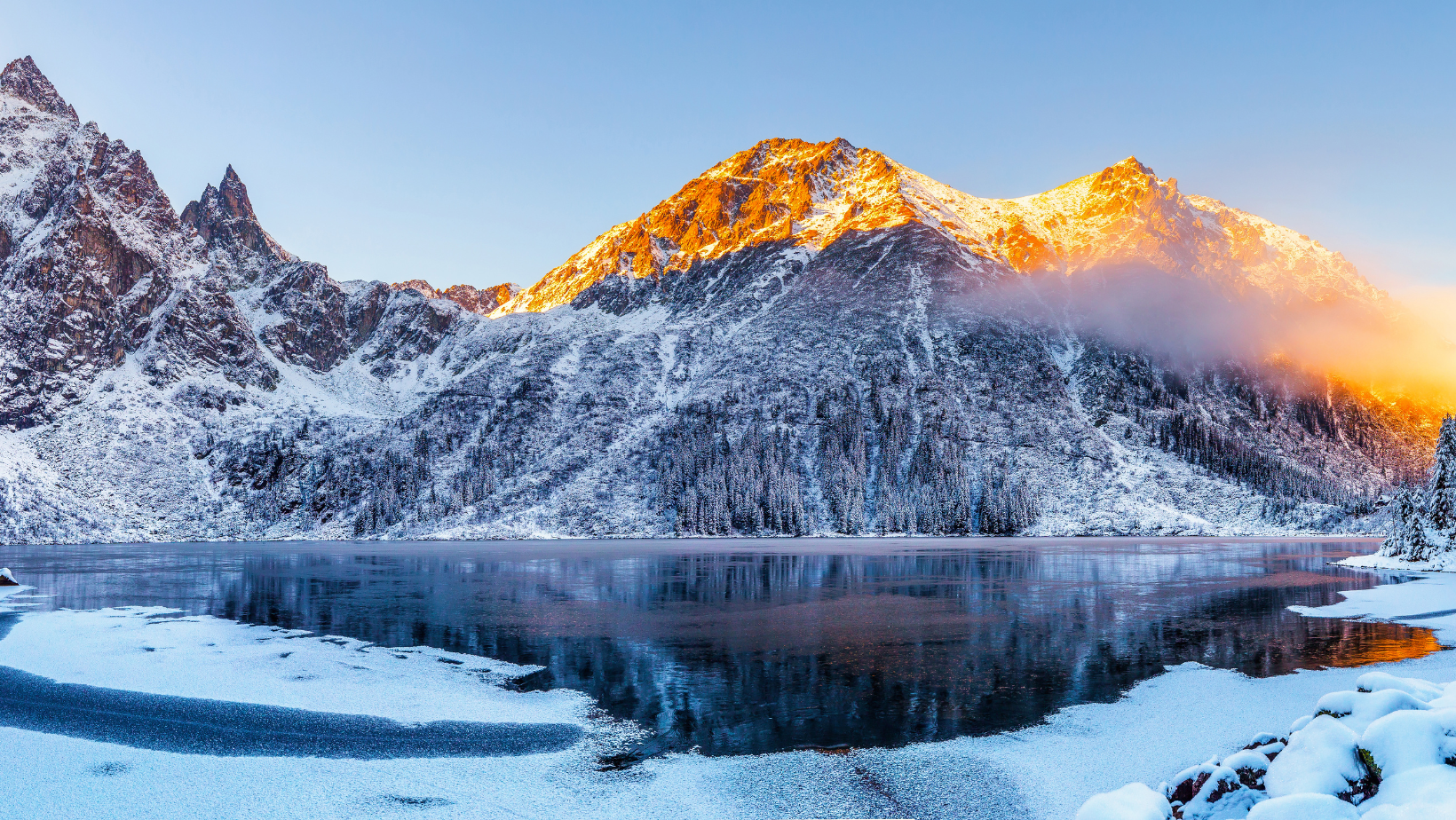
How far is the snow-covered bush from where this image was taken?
6684 mm

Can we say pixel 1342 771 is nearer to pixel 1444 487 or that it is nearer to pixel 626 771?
pixel 626 771

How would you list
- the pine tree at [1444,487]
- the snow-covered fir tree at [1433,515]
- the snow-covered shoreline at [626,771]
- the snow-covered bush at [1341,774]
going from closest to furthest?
1. the snow-covered bush at [1341,774]
2. the snow-covered shoreline at [626,771]
3. the pine tree at [1444,487]
4. the snow-covered fir tree at [1433,515]

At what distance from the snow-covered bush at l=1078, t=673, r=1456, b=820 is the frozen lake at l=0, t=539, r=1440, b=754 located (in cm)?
815

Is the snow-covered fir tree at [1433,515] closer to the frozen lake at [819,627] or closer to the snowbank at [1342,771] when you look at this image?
the frozen lake at [819,627]

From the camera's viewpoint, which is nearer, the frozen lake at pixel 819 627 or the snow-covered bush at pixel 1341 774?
the snow-covered bush at pixel 1341 774

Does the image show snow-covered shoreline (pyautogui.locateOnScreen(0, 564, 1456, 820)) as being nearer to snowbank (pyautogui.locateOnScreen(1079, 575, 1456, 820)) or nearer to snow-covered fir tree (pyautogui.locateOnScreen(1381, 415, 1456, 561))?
snowbank (pyautogui.locateOnScreen(1079, 575, 1456, 820))

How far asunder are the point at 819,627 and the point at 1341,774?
2512 cm

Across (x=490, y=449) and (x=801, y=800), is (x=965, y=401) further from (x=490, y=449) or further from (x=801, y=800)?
(x=801, y=800)

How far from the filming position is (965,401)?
186000mm

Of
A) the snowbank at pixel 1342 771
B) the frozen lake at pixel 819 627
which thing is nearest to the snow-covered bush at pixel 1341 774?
the snowbank at pixel 1342 771

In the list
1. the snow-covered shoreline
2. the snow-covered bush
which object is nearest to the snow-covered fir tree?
the snow-covered shoreline

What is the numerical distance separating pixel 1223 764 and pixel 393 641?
27569 millimetres

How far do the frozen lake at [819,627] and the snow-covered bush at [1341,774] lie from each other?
26.7 ft

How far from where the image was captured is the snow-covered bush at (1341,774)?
6684 mm
